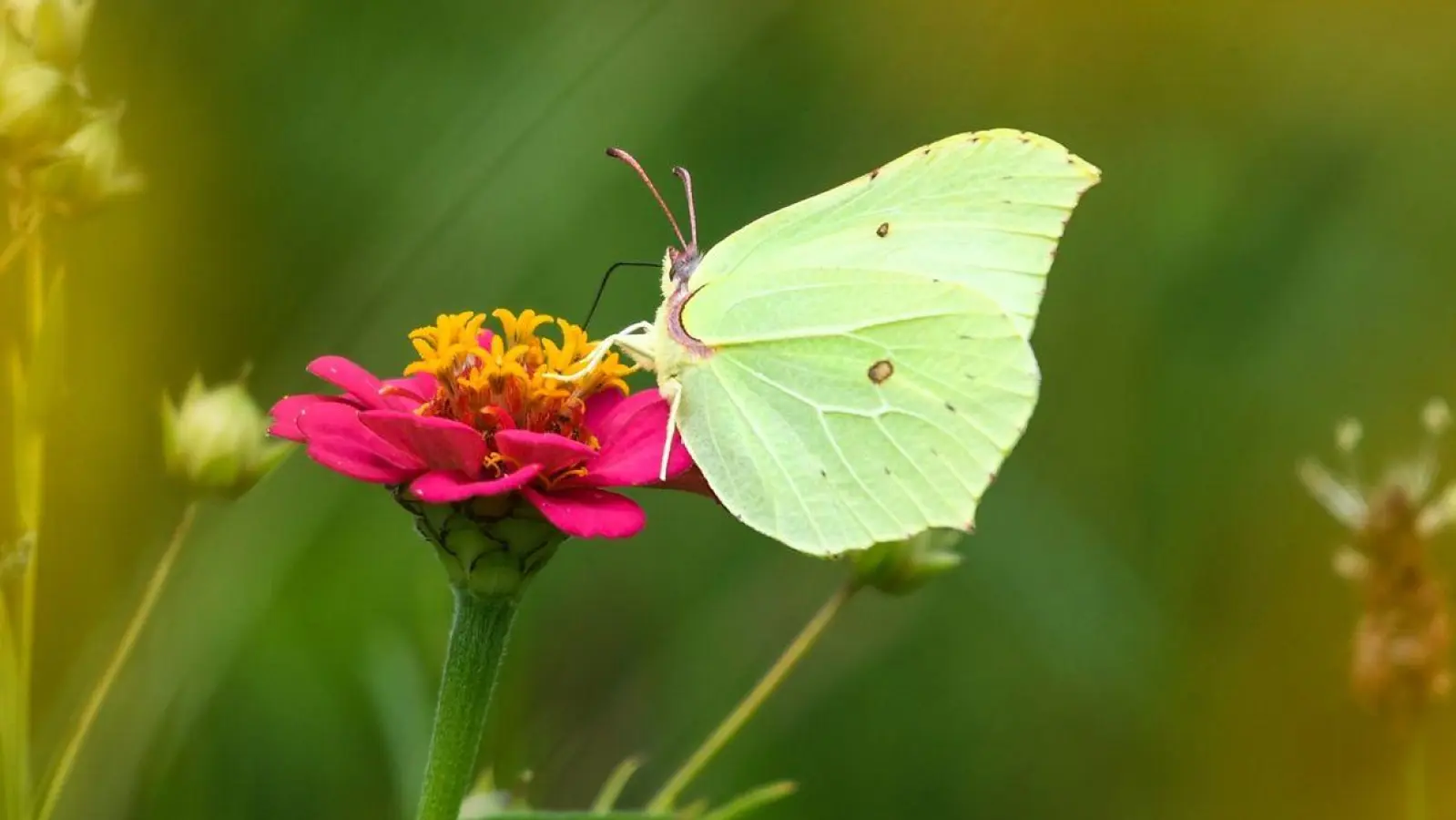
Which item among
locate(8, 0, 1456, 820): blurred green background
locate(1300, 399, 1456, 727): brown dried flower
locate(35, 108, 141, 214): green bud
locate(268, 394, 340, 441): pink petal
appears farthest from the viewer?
locate(8, 0, 1456, 820): blurred green background

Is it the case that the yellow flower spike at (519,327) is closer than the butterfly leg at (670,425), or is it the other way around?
the butterfly leg at (670,425)

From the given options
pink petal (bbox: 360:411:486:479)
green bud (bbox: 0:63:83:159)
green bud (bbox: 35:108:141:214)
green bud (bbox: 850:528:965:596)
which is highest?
green bud (bbox: 0:63:83:159)

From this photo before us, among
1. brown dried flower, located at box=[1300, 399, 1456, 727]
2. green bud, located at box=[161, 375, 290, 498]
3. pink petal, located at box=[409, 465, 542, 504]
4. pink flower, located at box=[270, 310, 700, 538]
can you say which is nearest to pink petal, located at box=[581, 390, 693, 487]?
pink flower, located at box=[270, 310, 700, 538]

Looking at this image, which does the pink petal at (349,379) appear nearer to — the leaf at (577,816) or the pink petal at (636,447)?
the pink petal at (636,447)

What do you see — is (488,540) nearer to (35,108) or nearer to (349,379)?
(349,379)

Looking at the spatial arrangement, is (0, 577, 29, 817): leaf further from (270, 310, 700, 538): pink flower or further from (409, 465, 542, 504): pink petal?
(409, 465, 542, 504): pink petal

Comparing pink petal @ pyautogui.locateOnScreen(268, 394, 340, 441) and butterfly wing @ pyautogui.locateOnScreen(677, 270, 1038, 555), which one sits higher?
pink petal @ pyautogui.locateOnScreen(268, 394, 340, 441)

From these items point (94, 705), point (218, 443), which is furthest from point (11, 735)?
point (218, 443)

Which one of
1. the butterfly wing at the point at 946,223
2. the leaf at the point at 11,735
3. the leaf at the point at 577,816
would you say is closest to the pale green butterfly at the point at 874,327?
the butterfly wing at the point at 946,223
